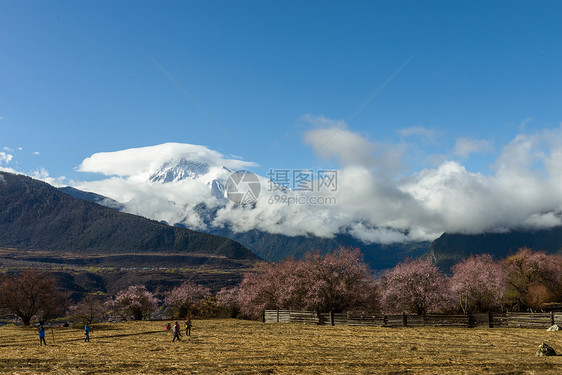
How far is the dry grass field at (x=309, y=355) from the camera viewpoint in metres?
21.9

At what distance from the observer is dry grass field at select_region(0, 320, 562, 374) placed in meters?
21.9

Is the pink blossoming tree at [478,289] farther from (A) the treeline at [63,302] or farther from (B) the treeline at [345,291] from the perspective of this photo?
(A) the treeline at [63,302]

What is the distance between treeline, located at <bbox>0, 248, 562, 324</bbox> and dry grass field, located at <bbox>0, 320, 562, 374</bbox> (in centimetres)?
1710

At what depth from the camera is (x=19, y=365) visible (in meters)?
24.1

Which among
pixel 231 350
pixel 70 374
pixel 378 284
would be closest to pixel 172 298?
pixel 378 284

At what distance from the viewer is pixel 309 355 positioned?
25938mm

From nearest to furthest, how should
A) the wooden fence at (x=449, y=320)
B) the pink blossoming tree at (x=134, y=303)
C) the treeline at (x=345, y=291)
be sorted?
the wooden fence at (x=449, y=320)
the treeline at (x=345, y=291)
the pink blossoming tree at (x=134, y=303)

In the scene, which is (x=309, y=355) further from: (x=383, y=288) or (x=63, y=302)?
(x=63, y=302)

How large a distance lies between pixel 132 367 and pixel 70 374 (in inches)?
120

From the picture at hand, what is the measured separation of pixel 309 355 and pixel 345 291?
29147mm

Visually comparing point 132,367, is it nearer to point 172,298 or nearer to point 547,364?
point 547,364

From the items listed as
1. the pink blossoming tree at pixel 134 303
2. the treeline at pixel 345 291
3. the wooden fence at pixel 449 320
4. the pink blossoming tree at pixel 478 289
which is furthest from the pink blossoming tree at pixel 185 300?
the pink blossoming tree at pixel 478 289

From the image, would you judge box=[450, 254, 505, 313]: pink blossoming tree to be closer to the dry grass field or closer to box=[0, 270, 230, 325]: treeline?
the dry grass field

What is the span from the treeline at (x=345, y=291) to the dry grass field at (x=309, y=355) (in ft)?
56.1
